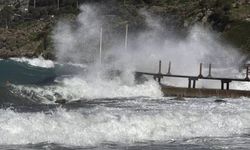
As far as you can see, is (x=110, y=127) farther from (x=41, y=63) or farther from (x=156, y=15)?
(x=156, y=15)

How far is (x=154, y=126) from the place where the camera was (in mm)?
27594

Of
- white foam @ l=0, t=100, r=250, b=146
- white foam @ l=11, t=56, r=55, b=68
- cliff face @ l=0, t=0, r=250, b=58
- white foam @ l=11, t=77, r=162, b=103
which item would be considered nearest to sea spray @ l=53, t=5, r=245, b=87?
cliff face @ l=0, t=0, r=250, b=58

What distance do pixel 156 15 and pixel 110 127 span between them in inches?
3903

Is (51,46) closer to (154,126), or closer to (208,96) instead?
(208,96)

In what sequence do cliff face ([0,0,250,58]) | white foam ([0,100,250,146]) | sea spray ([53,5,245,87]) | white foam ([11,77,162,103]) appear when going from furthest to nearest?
cliff face ([0,0,250,58]) < sea spray ([53,5,245,87]) < white foam ([11,77,162,103]) < white foam ([0,100,250,146])

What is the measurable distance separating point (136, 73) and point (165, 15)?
63599mm

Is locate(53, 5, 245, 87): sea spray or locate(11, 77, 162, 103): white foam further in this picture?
locate(53, 5, 245, 87): sea spray

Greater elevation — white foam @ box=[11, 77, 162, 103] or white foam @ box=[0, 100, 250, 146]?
white foam @ box=[0, 100, 250, 146]

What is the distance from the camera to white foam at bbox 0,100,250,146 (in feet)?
80.9

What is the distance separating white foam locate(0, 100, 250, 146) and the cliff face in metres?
60.1

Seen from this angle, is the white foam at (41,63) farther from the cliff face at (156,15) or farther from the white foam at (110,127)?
the white foam at (110,127)

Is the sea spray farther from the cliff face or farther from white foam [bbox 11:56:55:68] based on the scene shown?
white foam [bbox 11:56:55:68]

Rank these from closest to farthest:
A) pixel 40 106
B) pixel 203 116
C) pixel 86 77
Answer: pixel 203 116
pixel 40 106
pixel 86 77

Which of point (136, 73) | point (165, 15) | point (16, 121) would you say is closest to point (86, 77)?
point (136, 73)
